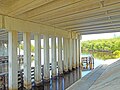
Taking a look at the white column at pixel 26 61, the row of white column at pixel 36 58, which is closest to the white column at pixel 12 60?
the row of white column at pixel 36 58

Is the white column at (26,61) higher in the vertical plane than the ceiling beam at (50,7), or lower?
lower

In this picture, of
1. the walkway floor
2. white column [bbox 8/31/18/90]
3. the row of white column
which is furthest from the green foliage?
the walkway floor

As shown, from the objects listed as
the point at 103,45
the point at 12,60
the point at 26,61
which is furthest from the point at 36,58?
the point at 103,45

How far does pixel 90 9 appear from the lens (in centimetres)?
709

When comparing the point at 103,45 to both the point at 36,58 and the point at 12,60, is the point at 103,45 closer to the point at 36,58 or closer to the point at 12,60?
the point at 36,58

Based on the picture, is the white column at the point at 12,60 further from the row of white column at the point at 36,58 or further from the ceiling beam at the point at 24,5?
the ceiling beam at the point at 24,5

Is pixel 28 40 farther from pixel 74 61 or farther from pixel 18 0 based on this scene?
pixel 74 61

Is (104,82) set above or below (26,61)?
above

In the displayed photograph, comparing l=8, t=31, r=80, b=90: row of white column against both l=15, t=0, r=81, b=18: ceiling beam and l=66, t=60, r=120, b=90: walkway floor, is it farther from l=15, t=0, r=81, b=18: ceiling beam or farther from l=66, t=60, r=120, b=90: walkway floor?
l=66, t=60, r=120, b=90: walkway floor

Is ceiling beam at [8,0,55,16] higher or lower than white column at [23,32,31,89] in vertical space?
higher

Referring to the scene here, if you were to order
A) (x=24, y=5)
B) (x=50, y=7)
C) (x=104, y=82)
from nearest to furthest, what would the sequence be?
1. (x=104, y=82)
2. (x=24, y=5)
3. (x=50, y=7)

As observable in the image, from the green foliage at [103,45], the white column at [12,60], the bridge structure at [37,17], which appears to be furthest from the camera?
the green foliage at [103,45]

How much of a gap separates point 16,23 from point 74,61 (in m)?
8.51

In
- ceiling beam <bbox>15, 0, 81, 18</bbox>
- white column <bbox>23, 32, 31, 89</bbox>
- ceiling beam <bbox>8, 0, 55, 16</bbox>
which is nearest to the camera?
ceiling beam <bbox>8, 0, 55, 16</bbox>
